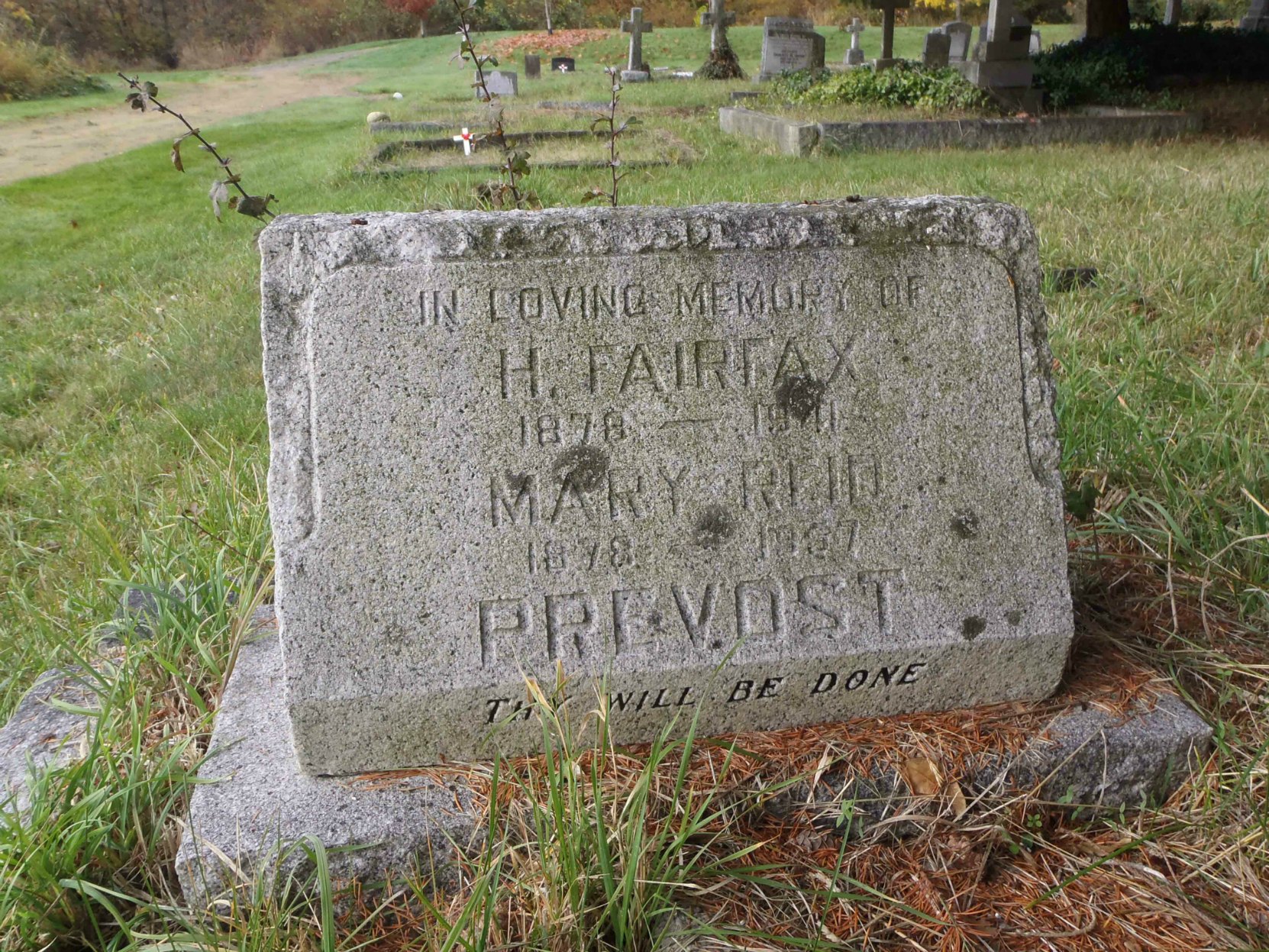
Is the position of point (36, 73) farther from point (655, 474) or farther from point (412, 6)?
point (655, 474)

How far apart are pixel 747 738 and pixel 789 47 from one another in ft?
54.3

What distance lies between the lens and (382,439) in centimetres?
173

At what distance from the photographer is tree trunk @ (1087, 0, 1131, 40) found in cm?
1498

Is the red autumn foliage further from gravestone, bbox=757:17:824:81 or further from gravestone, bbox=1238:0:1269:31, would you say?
gravestone, bbox=1238:0:1269:31

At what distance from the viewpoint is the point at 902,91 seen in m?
11.4

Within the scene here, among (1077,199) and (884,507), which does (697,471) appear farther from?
(1077,199)

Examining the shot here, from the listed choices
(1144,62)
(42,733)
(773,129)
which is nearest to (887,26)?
(1144,62)

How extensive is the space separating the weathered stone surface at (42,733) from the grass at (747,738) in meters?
0.08

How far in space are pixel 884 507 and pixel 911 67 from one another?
12.4 metres

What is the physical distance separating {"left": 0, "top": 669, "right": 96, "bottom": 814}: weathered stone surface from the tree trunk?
16.6 metres

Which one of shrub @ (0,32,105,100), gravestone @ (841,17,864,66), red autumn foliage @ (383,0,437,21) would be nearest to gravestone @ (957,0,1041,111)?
gravestone @ (841,17,864,66)

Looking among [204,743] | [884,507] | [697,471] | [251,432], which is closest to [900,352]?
[884,507]

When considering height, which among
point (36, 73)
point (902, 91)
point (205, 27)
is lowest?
point (902, 91)

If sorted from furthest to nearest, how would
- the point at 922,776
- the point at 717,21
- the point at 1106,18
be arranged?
the point at 717,21
the point at 1106,18
the point at 922,776
